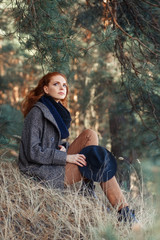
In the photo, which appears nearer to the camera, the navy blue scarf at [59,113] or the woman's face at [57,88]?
the navy blue scarf at [59,113]

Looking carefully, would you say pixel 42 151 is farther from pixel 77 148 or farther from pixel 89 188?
pixel 89 188

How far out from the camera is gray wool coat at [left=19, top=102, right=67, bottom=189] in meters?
2.29

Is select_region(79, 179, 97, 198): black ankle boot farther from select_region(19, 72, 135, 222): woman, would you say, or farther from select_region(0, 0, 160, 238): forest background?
select_region(0, 0, 160, 238): forest background

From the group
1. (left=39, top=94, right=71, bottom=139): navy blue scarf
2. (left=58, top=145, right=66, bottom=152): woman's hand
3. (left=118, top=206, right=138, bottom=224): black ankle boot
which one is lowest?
(left=118, top=206, right=138, bottom=224): black ankle boot

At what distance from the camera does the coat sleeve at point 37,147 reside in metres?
2.28

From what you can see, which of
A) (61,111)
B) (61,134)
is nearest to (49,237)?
(61,134)

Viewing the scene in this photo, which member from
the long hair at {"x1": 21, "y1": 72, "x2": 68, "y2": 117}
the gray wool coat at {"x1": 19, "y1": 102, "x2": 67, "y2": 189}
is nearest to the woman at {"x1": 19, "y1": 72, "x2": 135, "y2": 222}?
the gray wool coat at {"x1": 19, "y1": 102, "x2": 67, "y2": 189}

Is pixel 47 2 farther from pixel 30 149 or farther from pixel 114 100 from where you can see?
pixel 114 100

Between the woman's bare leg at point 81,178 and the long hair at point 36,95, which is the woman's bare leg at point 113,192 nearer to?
the woman's bare leg at point 81,178

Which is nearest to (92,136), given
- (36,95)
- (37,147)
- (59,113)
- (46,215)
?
(59,113)

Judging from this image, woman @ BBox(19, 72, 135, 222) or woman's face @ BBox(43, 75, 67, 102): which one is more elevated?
woman's face @ BBox(43, 75, 67, 102)

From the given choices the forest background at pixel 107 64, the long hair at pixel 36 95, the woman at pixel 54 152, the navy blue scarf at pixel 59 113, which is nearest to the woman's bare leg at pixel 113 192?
the woman at pixel 54 152

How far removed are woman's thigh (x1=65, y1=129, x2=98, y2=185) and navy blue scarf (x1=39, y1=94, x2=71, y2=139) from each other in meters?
0.13

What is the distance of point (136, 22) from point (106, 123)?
14.8 ft
